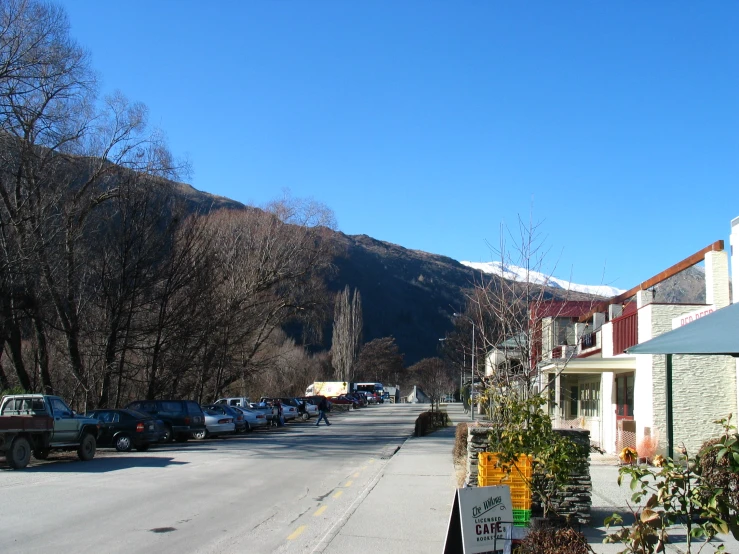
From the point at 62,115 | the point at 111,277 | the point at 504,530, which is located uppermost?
the point at 62,115

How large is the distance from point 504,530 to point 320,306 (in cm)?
4454

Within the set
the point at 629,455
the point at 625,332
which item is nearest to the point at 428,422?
the point at 625,332

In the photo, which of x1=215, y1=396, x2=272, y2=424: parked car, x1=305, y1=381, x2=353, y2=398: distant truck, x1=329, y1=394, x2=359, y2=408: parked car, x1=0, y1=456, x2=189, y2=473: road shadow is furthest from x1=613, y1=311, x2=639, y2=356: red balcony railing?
x1=305, y1=381, x2=353, y2=398: distant truck

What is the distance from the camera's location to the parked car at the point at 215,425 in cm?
3059

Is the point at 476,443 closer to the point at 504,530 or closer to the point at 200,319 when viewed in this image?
the point at 504,530

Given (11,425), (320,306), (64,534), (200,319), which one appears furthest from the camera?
(320,306)

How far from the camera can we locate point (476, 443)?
11.0m

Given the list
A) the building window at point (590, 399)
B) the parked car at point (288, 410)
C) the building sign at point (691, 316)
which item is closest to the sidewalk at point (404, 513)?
the building sign at point (691, 316)

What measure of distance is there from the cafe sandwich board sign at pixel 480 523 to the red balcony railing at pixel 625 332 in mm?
16326

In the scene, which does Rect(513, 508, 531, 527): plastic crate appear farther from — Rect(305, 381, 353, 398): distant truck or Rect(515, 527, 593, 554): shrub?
Rect(305, 381, 353, 398): distant truck

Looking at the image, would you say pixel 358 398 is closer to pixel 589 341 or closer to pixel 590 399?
pixel 589 341

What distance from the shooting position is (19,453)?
661 inches

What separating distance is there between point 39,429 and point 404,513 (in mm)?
10448

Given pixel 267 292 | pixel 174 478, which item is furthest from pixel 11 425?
pixel 267 292
